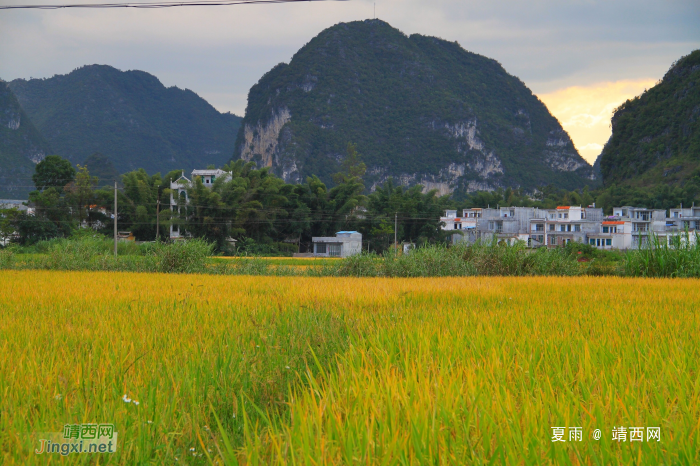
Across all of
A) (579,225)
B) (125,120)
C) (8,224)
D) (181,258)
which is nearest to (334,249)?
(8,224)

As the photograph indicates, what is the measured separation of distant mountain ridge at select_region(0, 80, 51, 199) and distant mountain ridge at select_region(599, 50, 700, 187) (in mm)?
102938

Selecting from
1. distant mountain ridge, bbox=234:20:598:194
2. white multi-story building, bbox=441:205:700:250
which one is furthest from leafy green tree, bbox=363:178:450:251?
distant mountain ridge, bbox=234:20:598:194

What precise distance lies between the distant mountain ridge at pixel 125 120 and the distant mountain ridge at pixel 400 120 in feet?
57.3

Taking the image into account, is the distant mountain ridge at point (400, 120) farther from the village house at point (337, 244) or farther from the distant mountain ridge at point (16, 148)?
the village house at point (337, 244)

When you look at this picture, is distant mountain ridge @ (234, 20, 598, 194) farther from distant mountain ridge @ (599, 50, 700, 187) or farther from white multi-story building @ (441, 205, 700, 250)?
white multi-story building @ (441, 205, 700, 250)

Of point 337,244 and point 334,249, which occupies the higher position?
point 337,244

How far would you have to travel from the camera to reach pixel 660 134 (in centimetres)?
8662

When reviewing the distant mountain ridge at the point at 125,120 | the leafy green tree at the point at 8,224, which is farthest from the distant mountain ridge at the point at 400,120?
the leafy green tree at the point at 8,224

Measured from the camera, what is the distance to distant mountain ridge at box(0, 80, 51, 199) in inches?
3031

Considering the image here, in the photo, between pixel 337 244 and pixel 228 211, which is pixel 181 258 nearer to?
pixel 228 211

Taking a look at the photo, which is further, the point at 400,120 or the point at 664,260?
the point at 400,120

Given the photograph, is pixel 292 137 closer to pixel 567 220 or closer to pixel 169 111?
pixel 169 111

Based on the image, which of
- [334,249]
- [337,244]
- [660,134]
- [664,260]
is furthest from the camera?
[660,134]

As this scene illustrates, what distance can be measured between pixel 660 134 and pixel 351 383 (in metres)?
104
